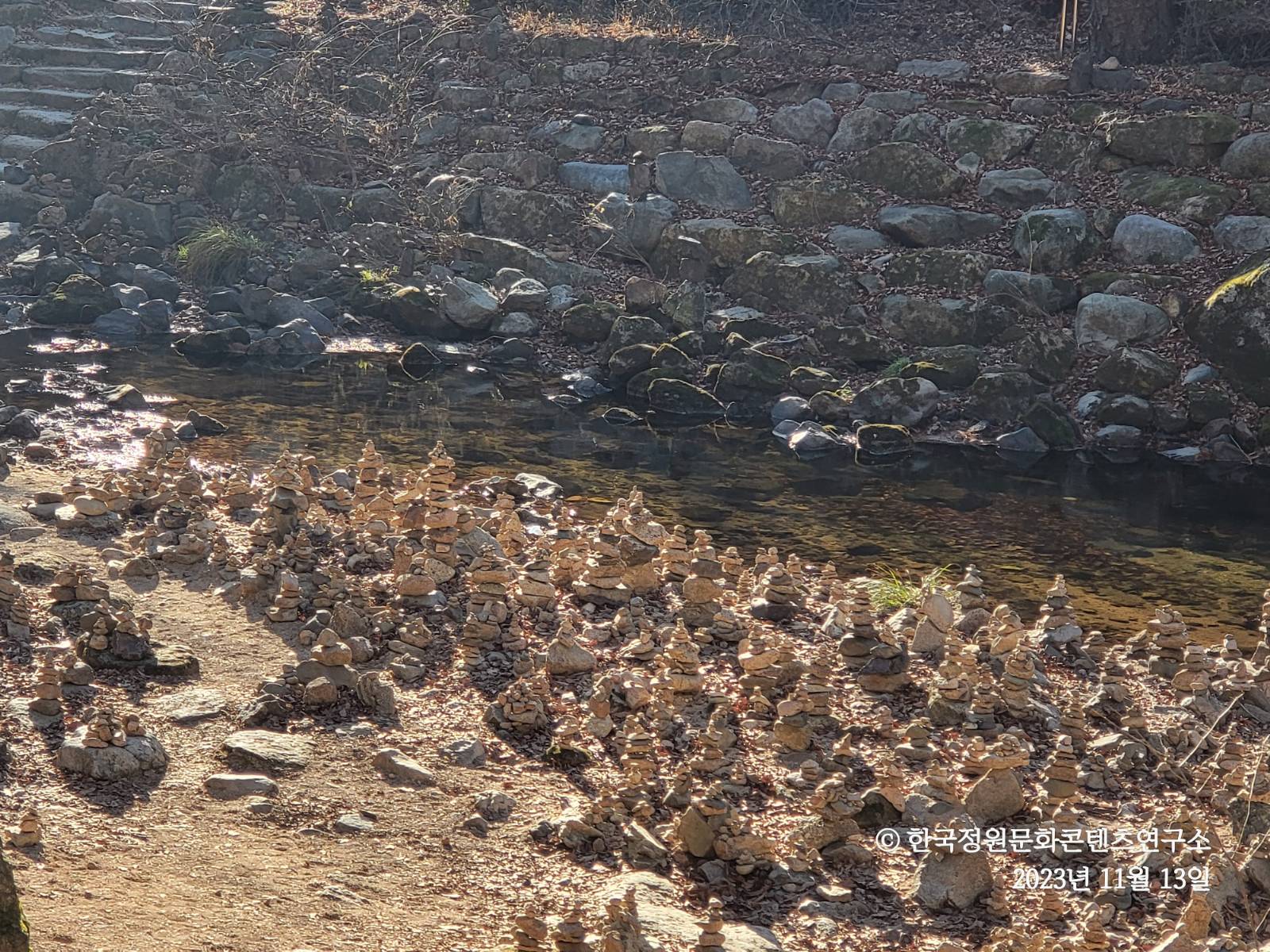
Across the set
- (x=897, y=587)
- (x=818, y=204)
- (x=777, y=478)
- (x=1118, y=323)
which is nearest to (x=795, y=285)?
(x=818, y=204)

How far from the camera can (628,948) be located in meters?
3.86

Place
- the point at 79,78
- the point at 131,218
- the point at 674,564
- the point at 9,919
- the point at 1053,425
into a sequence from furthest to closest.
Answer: the point at 79,78 → the point at 131,218 → the point at 1053,425 → the point at 674,564 → the point at 9,919

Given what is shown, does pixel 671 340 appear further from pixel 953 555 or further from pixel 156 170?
pixel 156 170

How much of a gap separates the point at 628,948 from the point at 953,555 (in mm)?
6728

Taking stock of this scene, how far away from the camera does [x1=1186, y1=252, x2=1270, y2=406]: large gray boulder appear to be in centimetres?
1329

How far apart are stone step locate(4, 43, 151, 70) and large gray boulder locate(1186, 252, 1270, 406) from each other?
1671 cm

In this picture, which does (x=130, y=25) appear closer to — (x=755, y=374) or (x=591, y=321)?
(x=591, y=321)

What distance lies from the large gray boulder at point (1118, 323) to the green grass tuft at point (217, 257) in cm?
1038

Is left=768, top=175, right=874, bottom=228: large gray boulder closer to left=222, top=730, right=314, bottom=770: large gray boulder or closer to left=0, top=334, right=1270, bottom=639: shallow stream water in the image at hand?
left=0, top=334, right=1270, bottom=639: shallow stream water

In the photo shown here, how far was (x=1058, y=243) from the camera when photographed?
1513 centimetres

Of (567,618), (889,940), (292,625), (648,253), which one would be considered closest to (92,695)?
(292,625)

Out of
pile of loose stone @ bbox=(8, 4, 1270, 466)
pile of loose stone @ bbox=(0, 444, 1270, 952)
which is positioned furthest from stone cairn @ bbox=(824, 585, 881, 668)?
pile of loose stone @ bbox=(8, 4, 1270, 466)

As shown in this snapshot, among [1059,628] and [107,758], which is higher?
[107,758]

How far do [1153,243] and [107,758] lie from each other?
13.2 meters
